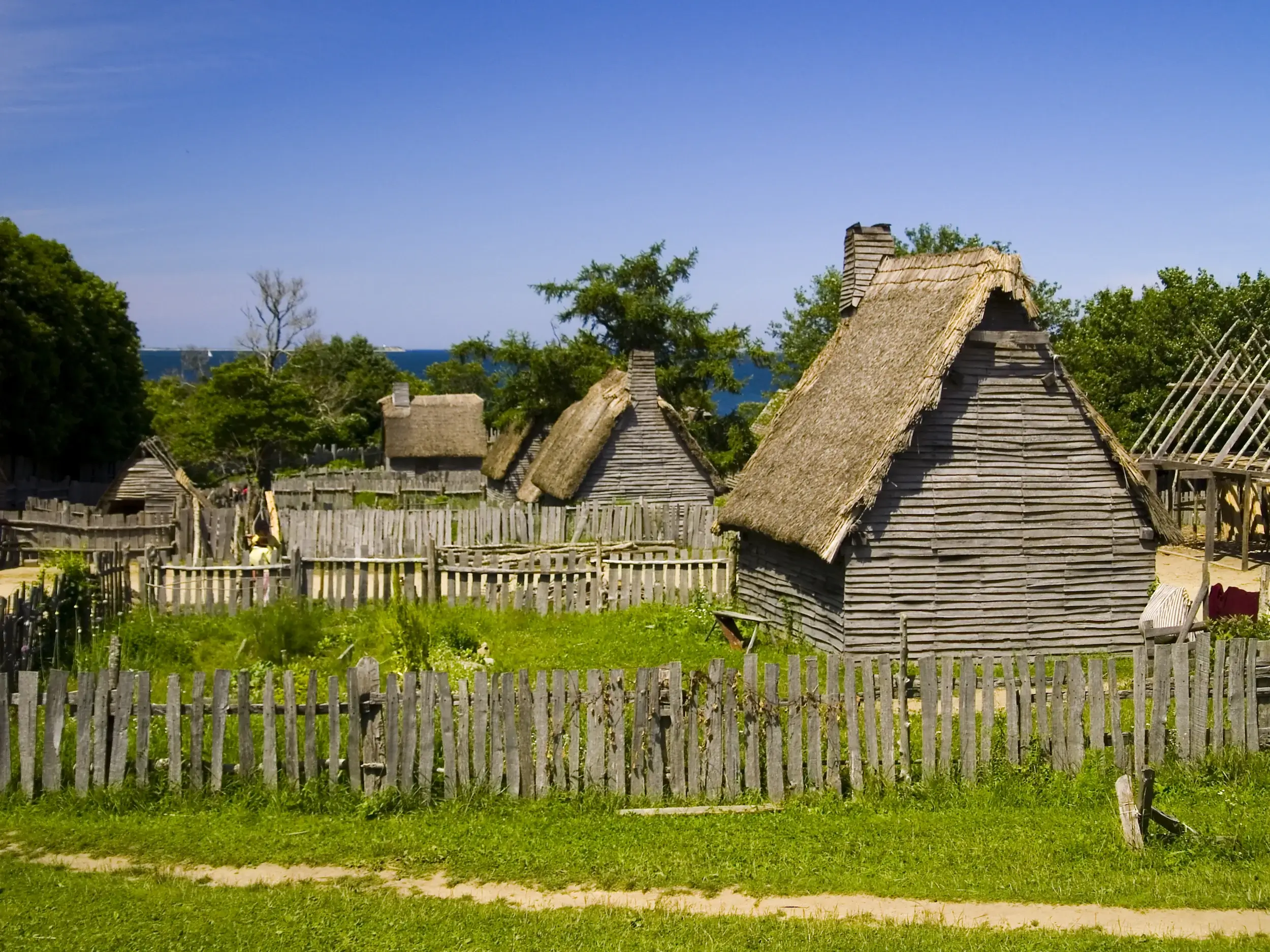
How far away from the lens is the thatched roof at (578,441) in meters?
29.7

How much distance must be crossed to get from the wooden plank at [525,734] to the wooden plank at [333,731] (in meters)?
1.62

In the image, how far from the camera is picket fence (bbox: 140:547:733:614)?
19766 millimetres

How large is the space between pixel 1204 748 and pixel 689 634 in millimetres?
8562

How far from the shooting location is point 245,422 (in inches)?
1922

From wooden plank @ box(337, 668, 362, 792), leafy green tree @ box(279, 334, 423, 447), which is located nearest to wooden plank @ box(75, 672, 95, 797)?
wooden plank @ box(337, 668, 362, 792)

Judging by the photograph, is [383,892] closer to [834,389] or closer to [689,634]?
[689,634]

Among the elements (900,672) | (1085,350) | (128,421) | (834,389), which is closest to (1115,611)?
(834,389)

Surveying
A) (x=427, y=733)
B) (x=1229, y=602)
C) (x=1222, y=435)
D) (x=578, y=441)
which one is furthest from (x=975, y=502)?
(x=1222, y=435)

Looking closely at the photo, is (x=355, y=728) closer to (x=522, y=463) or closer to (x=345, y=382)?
(x=522, y=463)

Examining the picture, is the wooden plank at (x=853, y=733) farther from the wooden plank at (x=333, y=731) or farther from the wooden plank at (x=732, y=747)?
the wooden plank at (x=333, y=731)

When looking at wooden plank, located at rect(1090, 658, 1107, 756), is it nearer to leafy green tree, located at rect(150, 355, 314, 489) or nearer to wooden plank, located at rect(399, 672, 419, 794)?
wooden plank, located at rect(399, 672, 419, 794)

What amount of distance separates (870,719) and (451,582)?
11.3 m

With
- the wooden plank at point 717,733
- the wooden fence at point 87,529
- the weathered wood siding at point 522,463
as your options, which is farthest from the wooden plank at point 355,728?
the weathered wood siding at point 522,463

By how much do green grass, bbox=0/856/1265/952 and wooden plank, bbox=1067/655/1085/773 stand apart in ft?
11.6
